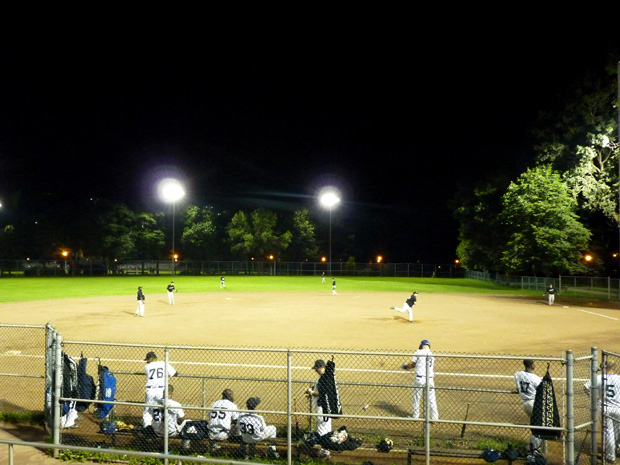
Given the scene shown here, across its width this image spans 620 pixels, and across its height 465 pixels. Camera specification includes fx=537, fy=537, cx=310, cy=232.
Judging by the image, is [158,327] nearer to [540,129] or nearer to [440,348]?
[440,348]

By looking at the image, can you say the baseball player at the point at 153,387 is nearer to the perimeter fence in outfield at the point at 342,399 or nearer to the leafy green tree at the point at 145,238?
the perimeter fence in outfield at the point at 342,399

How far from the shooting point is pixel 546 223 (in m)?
50.9

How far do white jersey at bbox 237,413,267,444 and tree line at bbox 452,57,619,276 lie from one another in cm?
3584

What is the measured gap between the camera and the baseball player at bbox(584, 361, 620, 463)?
8.74m

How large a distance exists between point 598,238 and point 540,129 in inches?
705

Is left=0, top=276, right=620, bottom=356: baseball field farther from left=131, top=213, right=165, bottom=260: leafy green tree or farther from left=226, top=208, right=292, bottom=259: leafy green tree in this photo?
left=226, top=208, right=292, bottom=259: leafy green tree

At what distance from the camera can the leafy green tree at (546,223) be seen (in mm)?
49656

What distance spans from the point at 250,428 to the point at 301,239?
300 feet

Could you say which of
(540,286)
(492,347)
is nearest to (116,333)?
(492,347)

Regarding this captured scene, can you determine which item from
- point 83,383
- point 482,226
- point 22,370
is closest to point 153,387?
point 83,383

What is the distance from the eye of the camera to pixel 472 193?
7744cm

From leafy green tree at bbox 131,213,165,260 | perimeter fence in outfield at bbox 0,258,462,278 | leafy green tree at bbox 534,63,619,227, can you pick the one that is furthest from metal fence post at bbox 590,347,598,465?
leafy green tree at bbox 131,213,165,260

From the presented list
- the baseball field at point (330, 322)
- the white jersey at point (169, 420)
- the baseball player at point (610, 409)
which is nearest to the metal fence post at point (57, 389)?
the white jersey at point (169, 420)

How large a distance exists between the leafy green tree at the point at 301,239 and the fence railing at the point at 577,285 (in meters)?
43.6
